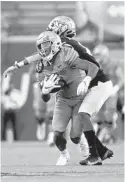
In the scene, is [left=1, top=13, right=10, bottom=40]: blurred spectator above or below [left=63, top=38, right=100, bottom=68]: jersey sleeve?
below

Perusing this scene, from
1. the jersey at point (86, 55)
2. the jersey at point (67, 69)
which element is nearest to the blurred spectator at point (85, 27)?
the jersey at point (86, 55)

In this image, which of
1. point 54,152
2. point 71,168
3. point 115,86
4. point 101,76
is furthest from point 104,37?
point 71,168

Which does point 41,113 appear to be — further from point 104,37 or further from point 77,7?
point 77,7

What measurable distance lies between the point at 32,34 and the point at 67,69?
7.95 m

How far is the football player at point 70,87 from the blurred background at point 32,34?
244 inches

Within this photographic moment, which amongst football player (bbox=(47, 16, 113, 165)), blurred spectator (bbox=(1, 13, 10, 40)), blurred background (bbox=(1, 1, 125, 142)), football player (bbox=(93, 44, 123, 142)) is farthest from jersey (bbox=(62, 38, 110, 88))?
blurred spectator (bbox=(1, 13, 10, 40))

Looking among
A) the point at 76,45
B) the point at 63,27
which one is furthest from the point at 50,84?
the point at 63,27

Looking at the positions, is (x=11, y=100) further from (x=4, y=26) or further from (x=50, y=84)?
(x=50, y=84)

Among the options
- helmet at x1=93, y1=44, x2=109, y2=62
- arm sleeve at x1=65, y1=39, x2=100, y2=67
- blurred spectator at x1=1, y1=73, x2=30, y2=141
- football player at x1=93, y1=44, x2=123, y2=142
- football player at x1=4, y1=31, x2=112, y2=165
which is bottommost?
blurred spectator at x1=1, y1=73, x2=30, y2=141

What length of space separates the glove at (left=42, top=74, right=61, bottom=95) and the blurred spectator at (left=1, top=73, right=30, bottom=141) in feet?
24.0

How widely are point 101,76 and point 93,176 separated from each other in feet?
4.86

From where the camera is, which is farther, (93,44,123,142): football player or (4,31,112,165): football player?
(93,44,123,142): football player

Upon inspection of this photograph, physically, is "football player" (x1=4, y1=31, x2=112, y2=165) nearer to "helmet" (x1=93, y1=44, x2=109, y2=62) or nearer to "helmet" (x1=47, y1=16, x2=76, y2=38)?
"helmet" (x1=47, y1=16, x2=76, y2=38)

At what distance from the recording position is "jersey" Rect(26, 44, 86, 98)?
5695mm
